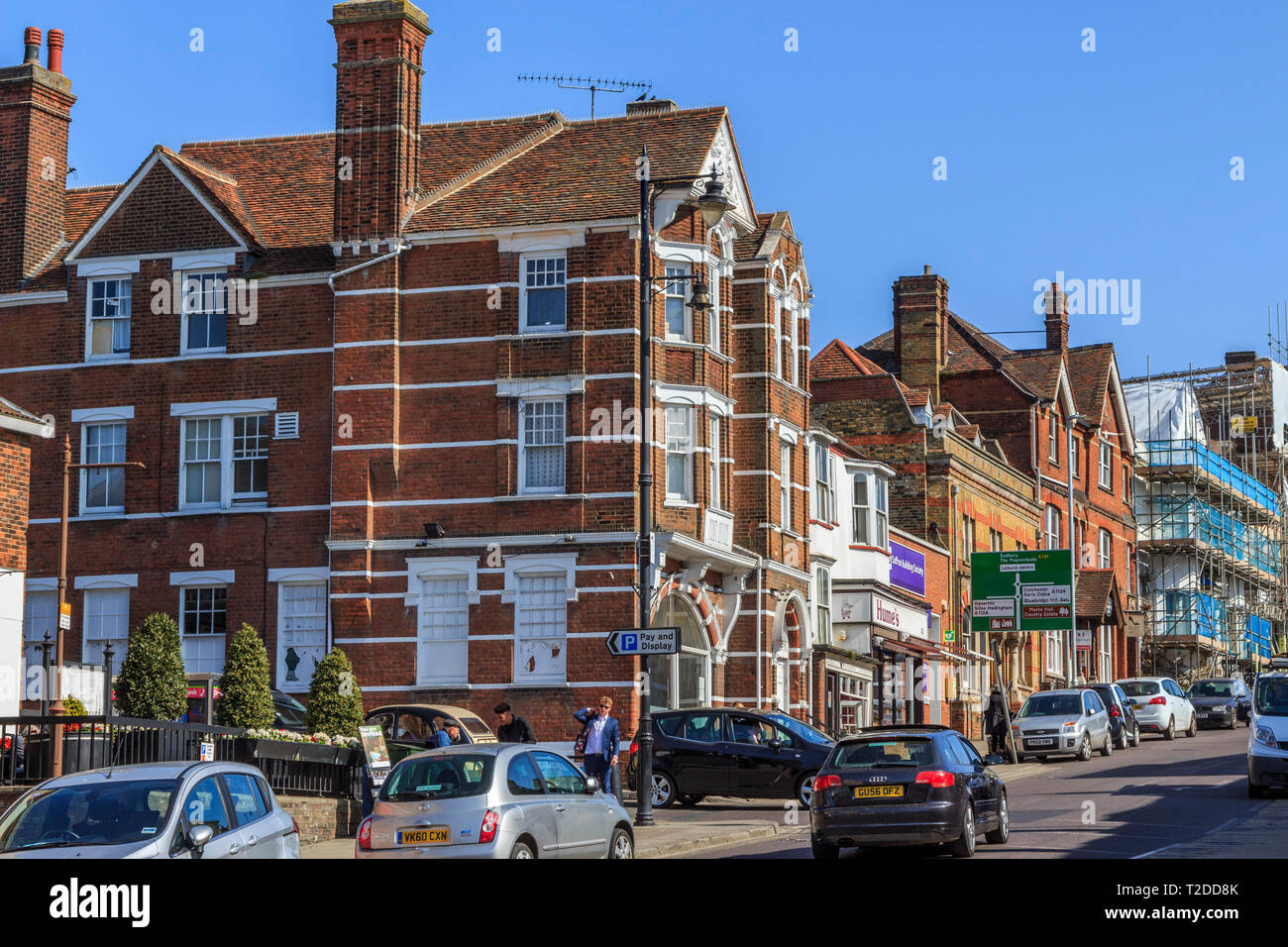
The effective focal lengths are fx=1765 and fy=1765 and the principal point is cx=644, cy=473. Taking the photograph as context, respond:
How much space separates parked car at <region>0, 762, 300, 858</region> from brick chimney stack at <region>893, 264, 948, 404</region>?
1909 inches

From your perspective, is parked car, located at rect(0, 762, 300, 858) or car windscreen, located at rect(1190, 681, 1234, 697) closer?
parked car, located at rect(0, 762, 300, 858)

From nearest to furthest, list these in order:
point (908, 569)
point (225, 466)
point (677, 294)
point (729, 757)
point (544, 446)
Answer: point (729, 757) < point (544, 446) < point (677, 294) < point (225, 466) < point (908, 569)

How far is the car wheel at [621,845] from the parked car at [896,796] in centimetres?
220

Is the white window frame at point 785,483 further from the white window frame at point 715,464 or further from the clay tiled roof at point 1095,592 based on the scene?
the clay tiled roof at point 1095,592

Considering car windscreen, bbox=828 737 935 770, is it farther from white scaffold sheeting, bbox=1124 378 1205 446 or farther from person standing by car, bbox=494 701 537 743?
white scaffold sheeting, bbox=1124 378 1205 446

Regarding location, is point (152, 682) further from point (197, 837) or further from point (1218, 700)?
point (1218, 700)

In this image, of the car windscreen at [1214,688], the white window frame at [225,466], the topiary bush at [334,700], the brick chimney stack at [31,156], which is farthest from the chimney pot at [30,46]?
the car windscreen at [1214,688]

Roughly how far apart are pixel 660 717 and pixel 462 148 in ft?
53.4

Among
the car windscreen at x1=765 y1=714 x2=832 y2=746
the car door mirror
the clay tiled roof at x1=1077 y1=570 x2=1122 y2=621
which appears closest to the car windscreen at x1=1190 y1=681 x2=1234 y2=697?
the clay tiled roof at x1=1077 y1=570 x2=1122 y2=621

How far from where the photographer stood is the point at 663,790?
94.5 ft

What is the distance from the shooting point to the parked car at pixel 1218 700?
50.7m

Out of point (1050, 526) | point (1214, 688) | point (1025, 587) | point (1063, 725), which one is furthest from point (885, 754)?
point (1050, 526)

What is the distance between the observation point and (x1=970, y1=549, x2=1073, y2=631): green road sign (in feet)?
157

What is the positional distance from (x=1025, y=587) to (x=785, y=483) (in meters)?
12.0
